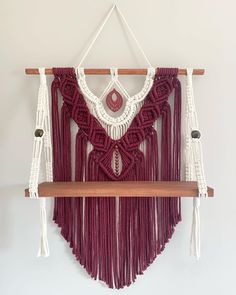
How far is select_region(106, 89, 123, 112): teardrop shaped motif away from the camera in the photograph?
34.0 inches

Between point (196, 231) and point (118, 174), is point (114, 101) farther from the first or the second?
point (196, 231)

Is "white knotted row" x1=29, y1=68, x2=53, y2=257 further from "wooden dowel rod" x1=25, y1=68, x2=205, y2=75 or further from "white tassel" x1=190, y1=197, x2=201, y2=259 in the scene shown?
"white tassel" x1=190, y1=197, x2=201, y2=259

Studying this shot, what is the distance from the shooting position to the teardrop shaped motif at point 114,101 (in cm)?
86

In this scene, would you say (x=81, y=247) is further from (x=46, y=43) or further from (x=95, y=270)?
(x=46, y=43)

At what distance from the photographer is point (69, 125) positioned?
87 centimetres

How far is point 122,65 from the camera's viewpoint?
2.91 ft

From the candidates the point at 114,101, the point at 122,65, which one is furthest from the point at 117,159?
the point at 122,65

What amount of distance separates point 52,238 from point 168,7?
0.73m

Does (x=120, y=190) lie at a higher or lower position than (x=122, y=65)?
lower

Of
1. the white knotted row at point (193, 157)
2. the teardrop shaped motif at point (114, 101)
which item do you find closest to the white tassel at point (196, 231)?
the white knotted row at point (193, 157)

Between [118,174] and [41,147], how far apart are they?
0.22 m

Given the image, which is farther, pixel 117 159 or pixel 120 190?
pixel 117 159

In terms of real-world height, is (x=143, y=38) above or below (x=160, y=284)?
above

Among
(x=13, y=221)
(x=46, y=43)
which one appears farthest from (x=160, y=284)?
(x=46, y=43)
